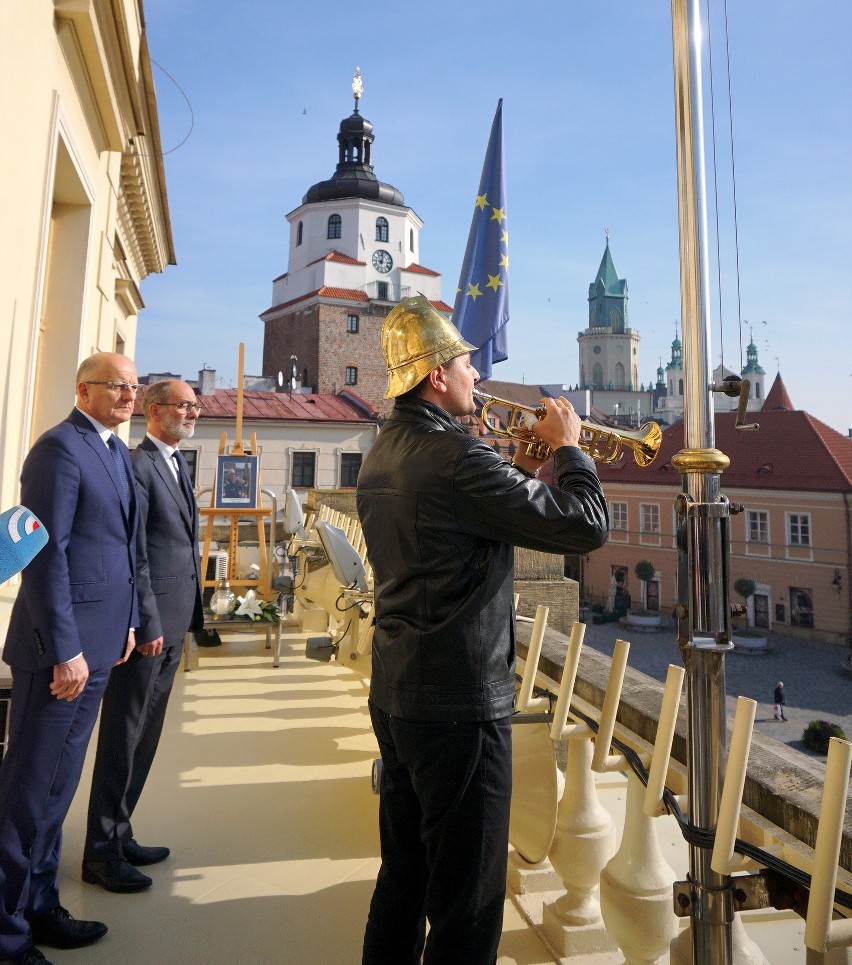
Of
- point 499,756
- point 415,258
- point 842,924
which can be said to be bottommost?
point 842,924

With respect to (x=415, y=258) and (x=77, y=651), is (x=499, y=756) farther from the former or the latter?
(x=415, y=258)

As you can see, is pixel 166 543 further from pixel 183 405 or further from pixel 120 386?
pixel 120 386

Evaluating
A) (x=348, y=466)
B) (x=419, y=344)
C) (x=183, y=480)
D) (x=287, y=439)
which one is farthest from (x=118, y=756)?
(x=348, y=466)

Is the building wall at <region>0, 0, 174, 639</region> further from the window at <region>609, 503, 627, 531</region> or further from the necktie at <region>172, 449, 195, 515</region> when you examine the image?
the window at <region>609, 503, 627, 531</region>

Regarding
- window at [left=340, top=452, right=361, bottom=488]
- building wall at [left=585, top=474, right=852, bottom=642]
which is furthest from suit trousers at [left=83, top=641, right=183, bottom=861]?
building wall at [left=585, top=474, right=852, bottom=642]

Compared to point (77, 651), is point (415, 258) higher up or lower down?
higher up

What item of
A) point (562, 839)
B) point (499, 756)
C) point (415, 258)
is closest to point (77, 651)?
point (499, 756)

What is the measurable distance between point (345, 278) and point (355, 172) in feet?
30.1

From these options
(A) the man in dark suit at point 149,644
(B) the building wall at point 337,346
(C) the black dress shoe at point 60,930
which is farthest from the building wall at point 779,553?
(C) the black dress shoe at point 60,930

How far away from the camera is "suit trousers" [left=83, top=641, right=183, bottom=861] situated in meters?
2.62

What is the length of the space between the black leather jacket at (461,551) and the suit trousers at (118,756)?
4.66 ft

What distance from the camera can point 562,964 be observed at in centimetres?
212

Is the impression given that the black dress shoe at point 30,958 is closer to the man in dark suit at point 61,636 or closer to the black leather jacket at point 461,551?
the man in dark suit at point 61,636

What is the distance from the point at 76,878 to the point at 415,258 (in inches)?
2031
